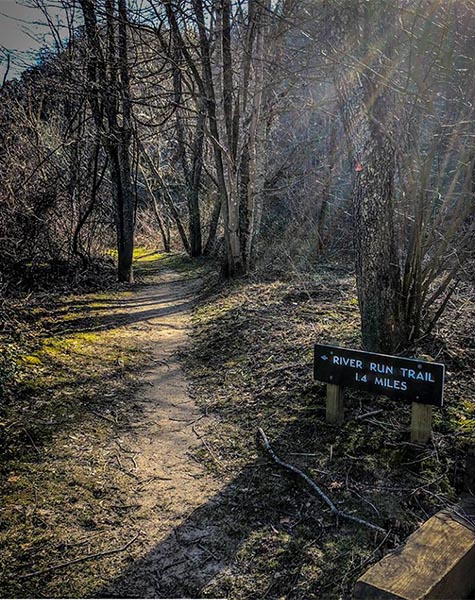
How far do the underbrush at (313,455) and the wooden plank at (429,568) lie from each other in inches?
16.1

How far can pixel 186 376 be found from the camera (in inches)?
222

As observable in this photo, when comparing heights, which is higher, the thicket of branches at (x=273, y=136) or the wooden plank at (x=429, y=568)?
the thicket of branches at (x=273, y=136)

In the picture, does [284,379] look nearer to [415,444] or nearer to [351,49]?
[415,444]

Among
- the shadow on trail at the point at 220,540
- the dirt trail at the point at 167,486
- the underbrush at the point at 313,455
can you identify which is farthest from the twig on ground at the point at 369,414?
the dirt trail at the point at 167,486

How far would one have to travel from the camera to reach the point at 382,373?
140 inches

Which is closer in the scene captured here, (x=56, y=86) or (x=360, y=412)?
(x=360, y=412)

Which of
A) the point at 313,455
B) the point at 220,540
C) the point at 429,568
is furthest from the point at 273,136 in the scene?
the point at 429,568

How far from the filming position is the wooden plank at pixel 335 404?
3.85 m

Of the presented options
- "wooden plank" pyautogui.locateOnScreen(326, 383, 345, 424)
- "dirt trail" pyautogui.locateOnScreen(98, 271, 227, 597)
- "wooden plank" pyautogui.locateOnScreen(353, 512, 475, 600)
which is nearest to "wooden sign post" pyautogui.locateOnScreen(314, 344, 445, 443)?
"wooden plank" pyautogui.locateOnScreen(326, 383, 345, 424)

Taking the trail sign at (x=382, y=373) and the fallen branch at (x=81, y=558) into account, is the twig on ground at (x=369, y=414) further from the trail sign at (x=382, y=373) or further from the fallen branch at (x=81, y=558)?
the fallen branch at (x=81, y=558)

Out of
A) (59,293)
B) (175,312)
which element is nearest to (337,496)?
(175,312)

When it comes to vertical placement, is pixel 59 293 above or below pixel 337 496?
above

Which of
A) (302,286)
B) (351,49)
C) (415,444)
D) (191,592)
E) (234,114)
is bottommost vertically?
(191,592)

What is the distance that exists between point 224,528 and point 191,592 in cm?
52
